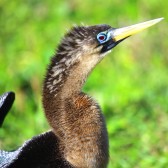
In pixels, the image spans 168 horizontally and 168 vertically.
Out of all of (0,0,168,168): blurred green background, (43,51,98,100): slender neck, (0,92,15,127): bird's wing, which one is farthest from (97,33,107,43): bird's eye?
(0,0,168,168): blurred green background

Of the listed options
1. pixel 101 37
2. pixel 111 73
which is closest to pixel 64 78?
pixel 101 37

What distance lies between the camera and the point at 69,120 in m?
6.47

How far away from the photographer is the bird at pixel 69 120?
6.35 metres

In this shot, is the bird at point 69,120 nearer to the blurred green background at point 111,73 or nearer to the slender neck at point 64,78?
the slender neck at point 64,78

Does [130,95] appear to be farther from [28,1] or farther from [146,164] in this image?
[28,1]

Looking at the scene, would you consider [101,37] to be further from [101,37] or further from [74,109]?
[74,109]

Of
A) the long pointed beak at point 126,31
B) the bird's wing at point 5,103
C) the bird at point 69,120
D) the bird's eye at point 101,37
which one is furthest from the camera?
the long pointed beak at point 126,31

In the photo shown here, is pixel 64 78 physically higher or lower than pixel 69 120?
higher

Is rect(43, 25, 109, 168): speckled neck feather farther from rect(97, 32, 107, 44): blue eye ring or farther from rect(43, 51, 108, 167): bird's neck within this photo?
rect(97, 32, 107, 44): blue eye ring

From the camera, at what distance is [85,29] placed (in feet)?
22.1

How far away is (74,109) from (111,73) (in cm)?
Answer: 489

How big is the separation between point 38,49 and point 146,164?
4226mm

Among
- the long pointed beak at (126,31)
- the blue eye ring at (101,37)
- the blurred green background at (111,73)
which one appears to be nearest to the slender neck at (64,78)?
the blue eye ring at (101,37)

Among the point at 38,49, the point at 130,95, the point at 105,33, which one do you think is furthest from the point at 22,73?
the point at 105,33
